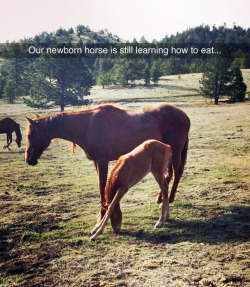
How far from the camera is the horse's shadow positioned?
4896 mm

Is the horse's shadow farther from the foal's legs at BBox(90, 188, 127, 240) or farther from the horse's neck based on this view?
the horse's neck

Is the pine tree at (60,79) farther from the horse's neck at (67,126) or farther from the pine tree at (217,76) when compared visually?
the horse's neck at (67,126)

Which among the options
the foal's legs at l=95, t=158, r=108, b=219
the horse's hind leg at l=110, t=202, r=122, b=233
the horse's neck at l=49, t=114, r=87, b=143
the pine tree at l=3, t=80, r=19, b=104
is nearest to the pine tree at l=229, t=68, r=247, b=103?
the horse's neck at l=49, t=114, r=87, b=143

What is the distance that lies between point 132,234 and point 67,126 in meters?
3.04

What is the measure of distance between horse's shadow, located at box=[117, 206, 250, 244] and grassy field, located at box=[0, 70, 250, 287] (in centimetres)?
2

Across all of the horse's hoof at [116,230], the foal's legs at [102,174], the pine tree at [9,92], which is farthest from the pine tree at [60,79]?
the horse's hoof at [116,230]

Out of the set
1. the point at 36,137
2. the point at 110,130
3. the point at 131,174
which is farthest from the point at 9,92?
the point at 131,174

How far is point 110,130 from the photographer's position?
6.48 m

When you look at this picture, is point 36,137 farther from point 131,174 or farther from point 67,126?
point 131,174

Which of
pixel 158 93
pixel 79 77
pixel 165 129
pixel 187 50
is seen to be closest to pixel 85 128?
pixel 165 129

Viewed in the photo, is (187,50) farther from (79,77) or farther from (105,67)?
(79,77)

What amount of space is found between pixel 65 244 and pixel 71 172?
602 centimetres

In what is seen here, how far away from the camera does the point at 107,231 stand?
17.9 ft

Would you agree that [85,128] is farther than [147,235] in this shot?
Yes
